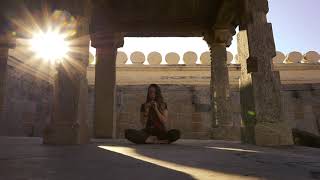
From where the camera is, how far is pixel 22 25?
846cm

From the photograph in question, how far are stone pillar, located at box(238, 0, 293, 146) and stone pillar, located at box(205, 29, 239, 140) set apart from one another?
7.66ft

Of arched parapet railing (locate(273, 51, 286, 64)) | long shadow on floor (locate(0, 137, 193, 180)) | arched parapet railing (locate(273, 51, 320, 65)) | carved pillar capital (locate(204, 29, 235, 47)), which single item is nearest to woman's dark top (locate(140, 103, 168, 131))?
long shadow on floor (locate(0, 137, 193, 180))

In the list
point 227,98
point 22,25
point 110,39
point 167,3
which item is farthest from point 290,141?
point 22,25

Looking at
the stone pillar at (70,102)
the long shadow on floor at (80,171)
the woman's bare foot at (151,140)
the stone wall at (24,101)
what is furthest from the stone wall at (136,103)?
the long shadow on floor at (80,171)

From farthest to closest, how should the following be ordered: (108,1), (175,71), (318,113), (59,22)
Answer: (175,71) → (318,113) → (108,1) → (59,22)

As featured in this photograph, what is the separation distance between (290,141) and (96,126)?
4.91 metres

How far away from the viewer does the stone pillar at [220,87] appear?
332 inches

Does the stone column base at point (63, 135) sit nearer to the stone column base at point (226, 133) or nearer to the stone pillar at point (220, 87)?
the stone column base at point (226, 133)

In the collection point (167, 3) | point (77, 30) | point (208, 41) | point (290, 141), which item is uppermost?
point (167, 3)

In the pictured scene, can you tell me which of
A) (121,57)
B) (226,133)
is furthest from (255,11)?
(121,57)

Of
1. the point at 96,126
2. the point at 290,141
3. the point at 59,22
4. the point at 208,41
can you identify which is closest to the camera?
the point at 290,141

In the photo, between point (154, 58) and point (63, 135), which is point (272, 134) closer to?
point (63, 135)

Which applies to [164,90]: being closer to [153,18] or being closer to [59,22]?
[153,18]

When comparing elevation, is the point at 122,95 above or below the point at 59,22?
below
